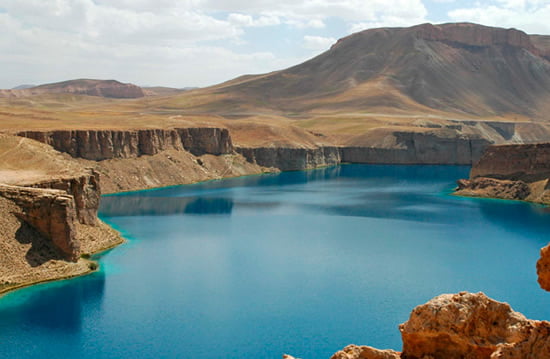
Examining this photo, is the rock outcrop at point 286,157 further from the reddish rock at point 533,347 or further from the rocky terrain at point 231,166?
the reddish rock at point 533,347

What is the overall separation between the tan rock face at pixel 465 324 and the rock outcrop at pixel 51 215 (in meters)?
32.3

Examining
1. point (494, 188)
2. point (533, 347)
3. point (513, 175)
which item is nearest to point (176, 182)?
point (494, 188)

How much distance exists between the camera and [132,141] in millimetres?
99188

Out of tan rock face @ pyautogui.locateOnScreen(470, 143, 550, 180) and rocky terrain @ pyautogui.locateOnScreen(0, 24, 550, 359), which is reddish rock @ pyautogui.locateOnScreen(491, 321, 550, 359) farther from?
tan rock face @ pyautogui.locateOnScreen(470, 143, 550, 180)

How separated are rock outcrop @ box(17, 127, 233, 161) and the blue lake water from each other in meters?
14.5

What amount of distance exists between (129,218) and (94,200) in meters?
14.2

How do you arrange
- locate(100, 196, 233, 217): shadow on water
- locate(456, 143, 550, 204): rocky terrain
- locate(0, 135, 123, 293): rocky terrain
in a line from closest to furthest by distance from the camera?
locate(0, 135, 123, 293): rocky terrain → locate(100, 196, 233, 217): shadow on water → locate(456, 143, 550, 204): rocky terrain

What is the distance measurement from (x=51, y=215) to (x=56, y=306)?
8.55 m

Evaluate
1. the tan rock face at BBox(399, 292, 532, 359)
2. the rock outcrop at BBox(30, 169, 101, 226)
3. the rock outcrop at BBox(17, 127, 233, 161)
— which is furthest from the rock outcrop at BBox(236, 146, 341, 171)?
the tan rock face at BBox(399, 292, 532, 359)

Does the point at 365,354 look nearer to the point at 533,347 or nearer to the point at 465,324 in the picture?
the point at 465,324

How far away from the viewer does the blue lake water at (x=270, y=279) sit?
31.2 metres

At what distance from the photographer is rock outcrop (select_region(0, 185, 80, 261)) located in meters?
42.8

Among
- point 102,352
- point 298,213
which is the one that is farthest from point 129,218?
point 102,352

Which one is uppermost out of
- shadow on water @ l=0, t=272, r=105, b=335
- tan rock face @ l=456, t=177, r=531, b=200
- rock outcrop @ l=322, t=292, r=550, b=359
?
rock outcrop @ l=322, t=292, r=550, b=359
